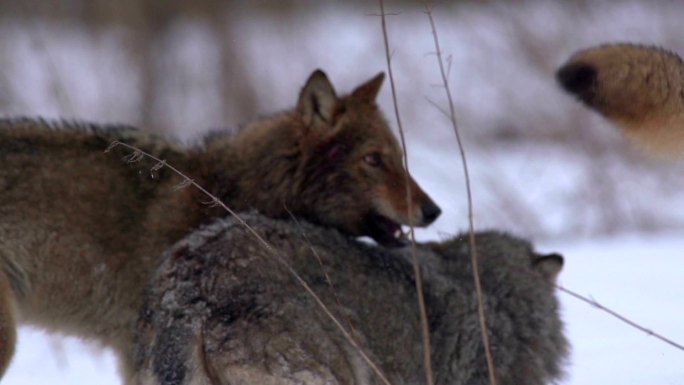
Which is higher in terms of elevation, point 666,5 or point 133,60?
point 666,5

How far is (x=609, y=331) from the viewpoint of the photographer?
7.81 metres

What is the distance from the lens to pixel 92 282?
246 inches

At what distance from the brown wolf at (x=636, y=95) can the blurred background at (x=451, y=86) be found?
4117 millimetres

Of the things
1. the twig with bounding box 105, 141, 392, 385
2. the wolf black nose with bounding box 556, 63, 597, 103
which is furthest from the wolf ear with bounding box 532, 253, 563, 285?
the twig with bounding box 105, 141, 392, 385

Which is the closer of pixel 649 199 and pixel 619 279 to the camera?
pixel 619 279

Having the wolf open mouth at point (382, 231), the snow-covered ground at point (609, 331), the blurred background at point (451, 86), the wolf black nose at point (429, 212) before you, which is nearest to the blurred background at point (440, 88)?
the blurred background at point (451, 86)

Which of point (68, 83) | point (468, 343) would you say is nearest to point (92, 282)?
point (468, 343)

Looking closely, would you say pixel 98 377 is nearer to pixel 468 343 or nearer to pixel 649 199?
pixel 468 343

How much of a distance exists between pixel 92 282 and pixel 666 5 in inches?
391

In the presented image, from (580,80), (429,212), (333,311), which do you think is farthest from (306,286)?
(429,212)

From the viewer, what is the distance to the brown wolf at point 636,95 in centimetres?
545

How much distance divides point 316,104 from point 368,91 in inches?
15.1

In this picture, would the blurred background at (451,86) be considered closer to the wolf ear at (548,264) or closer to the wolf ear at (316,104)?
the wolf ear at (548,264)

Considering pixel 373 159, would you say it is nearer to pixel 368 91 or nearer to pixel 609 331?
pixel 368 91
